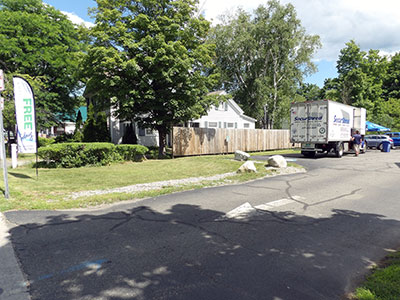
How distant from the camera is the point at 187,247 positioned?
4.03m

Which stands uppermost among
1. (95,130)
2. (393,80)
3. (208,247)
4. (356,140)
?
(393,80)

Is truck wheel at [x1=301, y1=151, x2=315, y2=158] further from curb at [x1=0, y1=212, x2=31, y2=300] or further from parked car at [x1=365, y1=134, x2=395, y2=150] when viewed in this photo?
curb at [x1=0, y1=212, x2=31, y2=300]

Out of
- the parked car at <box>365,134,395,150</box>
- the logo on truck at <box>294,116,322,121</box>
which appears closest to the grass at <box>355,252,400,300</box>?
the logo on truck at <box>294,116,322,121</box>

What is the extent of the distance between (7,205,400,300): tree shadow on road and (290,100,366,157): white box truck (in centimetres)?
1230

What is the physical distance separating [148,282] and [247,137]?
22.1 m

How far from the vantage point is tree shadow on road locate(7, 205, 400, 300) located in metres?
2.93

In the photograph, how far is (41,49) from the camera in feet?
75.6

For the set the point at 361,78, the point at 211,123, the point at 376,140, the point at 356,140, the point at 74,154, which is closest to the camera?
the point at 74,154

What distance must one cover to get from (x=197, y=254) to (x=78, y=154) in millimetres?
11500

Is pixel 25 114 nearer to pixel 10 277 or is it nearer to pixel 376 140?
pixel 10 277

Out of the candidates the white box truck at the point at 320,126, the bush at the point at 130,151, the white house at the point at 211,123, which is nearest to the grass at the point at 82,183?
the bush at the point at 130,151

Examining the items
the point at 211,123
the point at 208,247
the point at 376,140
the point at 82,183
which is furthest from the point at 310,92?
the point at 208,247

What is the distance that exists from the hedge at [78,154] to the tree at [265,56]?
22991 mm

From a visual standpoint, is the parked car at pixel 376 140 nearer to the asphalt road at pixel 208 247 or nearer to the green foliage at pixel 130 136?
the asphalt road at pixel 208 247
